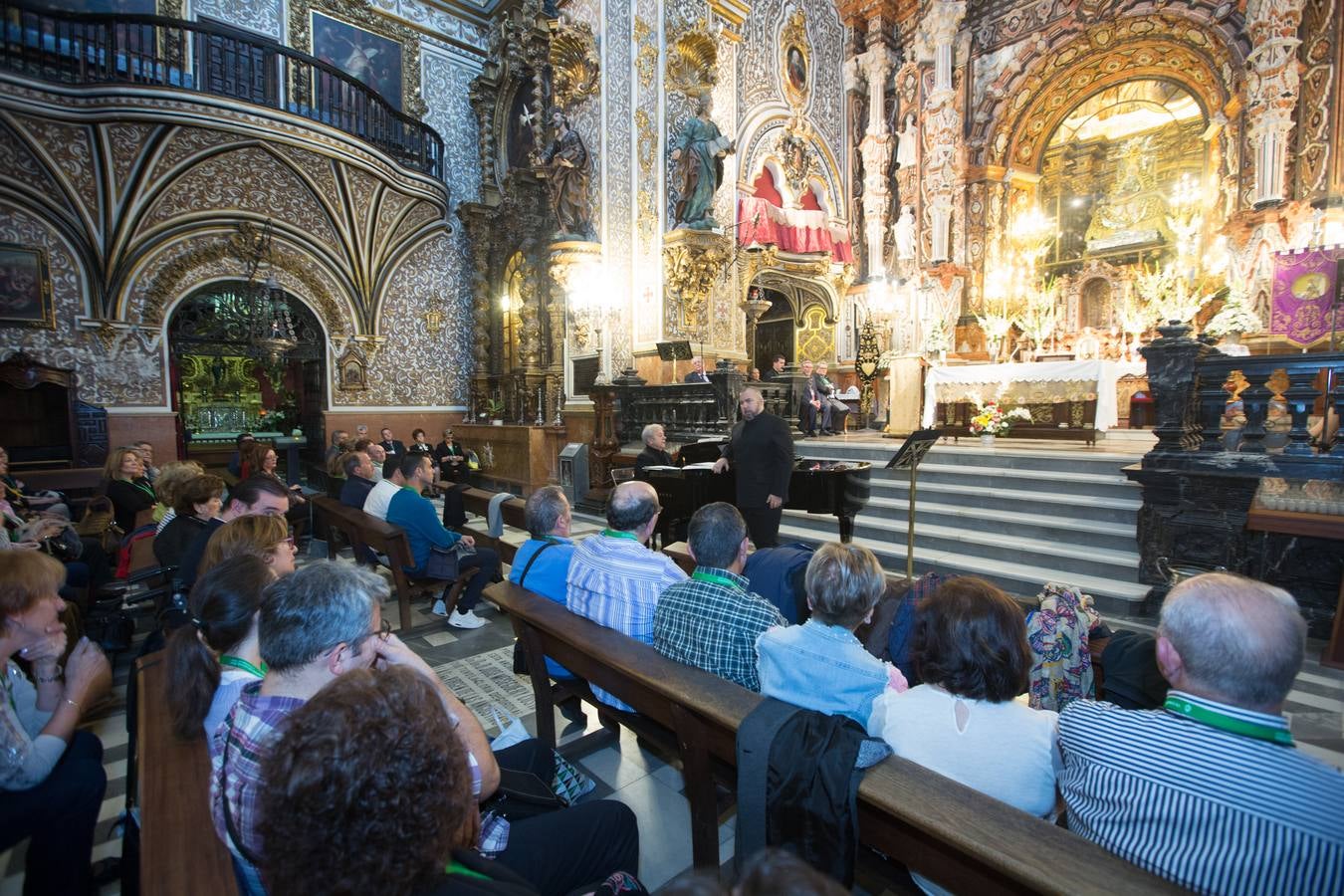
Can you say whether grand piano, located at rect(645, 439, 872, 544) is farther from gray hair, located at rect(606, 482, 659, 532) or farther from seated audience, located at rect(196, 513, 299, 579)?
seated audience, located at rect(196, 513, 299, 579)

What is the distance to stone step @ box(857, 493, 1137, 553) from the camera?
4996 millimetres

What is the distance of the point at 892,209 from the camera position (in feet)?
43.4

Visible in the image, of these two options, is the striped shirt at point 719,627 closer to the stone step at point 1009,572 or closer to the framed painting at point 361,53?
the stone step at point 1009,572

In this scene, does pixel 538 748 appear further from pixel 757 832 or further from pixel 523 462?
pixel 523 462

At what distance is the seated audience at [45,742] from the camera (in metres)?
1.75

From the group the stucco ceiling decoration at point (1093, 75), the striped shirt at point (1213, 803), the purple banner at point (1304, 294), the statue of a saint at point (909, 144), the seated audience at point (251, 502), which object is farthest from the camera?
the statue of a saint at point (909, 144)

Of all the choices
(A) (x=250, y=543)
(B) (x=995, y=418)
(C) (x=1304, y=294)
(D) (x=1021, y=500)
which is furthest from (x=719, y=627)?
(C) (x=1304, y=294)

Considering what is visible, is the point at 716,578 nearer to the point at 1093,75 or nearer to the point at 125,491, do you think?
the point at 125,491

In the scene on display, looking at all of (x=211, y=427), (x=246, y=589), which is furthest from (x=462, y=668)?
(x=211, y=427)

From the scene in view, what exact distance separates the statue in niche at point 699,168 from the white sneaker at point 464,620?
24.5 feet

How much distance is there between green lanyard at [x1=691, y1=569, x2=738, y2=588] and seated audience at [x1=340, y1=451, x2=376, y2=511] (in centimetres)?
426

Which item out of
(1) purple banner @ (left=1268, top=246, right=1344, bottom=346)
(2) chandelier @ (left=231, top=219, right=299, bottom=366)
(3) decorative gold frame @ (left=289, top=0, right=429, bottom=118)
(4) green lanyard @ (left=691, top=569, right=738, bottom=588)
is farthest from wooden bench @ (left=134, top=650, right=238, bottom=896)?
(3) decorative gold frame @ (left=289, top=0, right=429, bottom=118)

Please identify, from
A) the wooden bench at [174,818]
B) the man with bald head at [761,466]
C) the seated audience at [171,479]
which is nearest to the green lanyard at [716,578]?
the wooden bench at [174,818]

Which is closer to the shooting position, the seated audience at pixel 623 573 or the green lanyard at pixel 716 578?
the green lanyard at pixel 716 578
